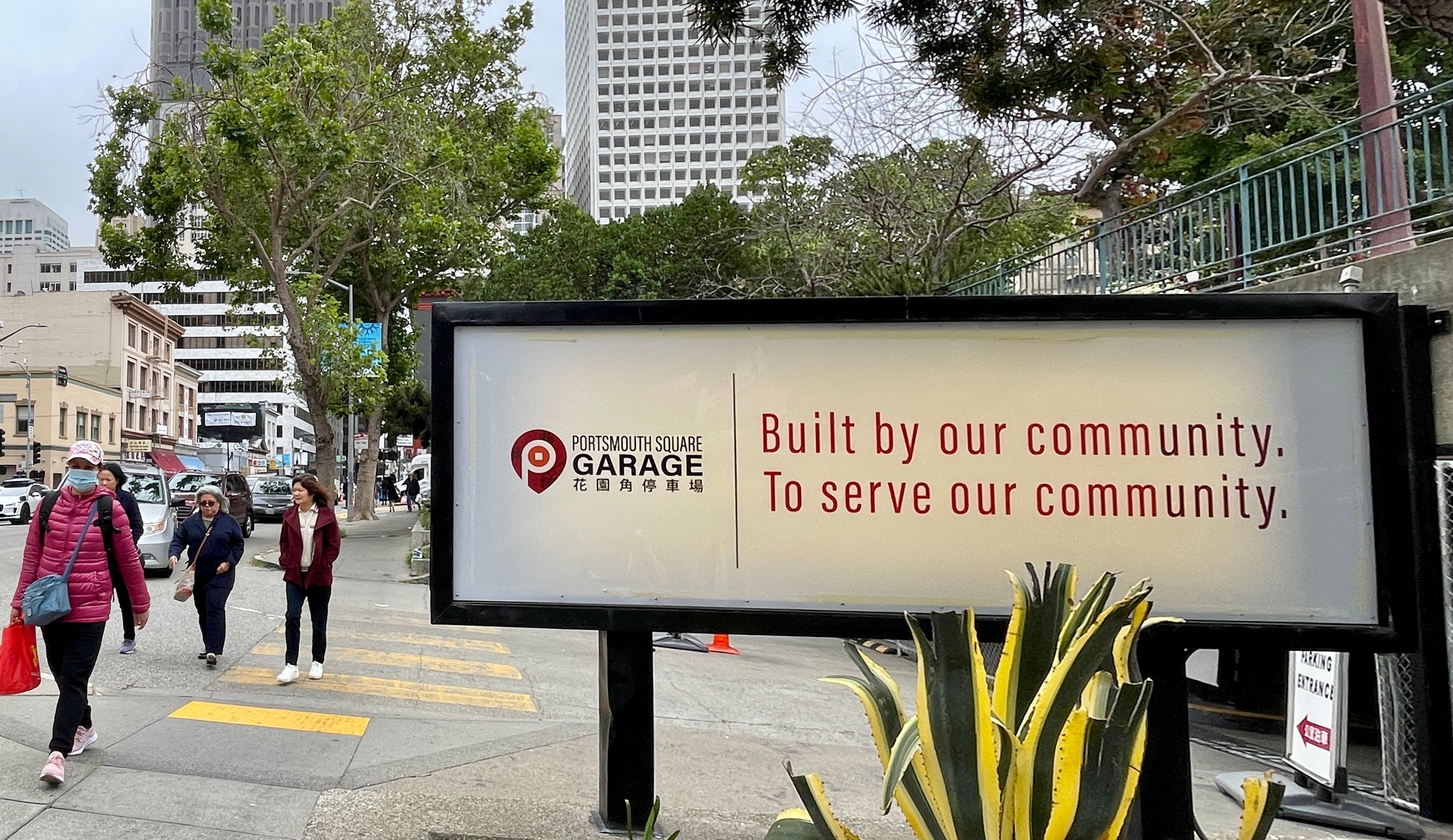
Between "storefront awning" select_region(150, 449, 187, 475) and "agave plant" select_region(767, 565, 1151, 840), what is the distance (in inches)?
1347

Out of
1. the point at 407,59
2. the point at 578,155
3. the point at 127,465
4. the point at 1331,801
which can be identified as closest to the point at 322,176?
the point at 407,59

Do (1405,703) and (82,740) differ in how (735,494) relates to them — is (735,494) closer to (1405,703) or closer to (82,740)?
(82,740)

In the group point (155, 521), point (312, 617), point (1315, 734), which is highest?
point (155, 521)

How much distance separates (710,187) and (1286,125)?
21.5 metres

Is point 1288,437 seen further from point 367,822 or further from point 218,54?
point 218,54

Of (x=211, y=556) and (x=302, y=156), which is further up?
(x=302, y=156)

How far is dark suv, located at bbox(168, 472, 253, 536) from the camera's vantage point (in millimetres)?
15953

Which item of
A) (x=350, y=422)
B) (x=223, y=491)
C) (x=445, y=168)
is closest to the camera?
(x=223, y=491)

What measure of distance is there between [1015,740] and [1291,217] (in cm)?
662

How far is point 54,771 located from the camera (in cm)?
434

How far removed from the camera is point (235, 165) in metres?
17.4

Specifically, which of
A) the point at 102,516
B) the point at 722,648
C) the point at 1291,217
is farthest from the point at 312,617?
the point at 1291,217

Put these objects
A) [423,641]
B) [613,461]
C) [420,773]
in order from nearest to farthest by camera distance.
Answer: [613,461] < [420,773] < [423,641]

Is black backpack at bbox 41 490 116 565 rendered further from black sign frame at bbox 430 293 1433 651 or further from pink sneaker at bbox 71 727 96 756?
black sign frame at bbox 430 293 1433 651
